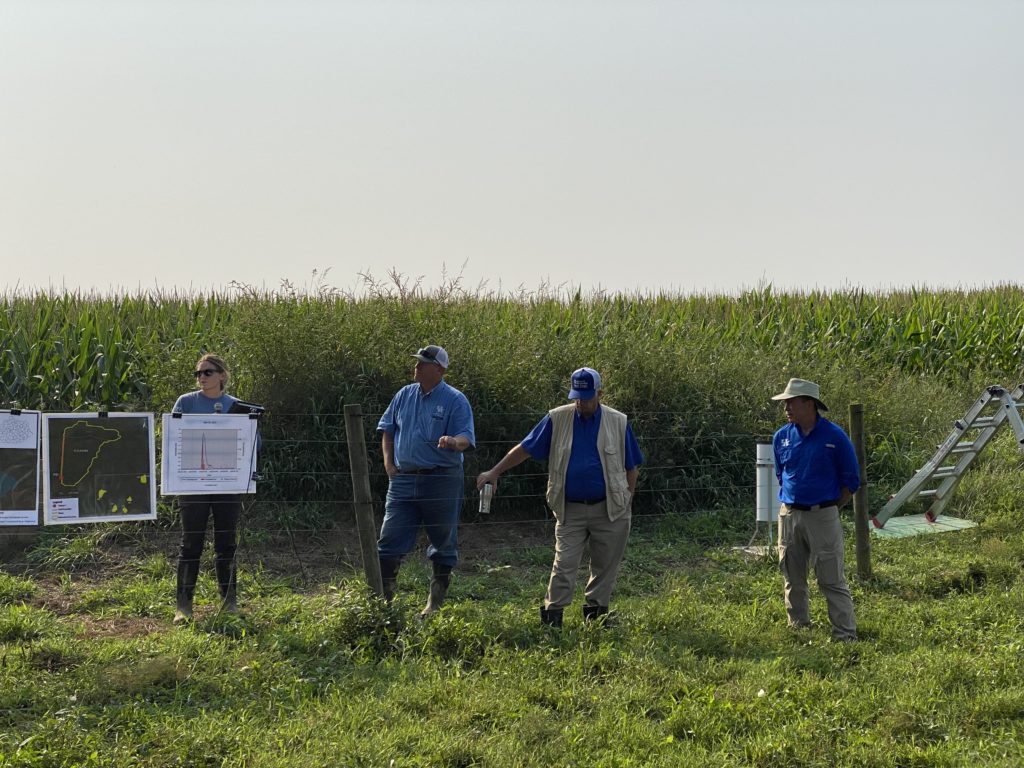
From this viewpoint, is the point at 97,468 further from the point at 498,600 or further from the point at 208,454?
the point at 498,600

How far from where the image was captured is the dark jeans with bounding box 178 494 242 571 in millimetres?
7602

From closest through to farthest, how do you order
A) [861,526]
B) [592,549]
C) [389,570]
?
1. [592,549]
2. [389,570]
3. [861,526]

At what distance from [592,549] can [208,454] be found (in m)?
2.83

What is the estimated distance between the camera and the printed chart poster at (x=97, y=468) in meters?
7.11

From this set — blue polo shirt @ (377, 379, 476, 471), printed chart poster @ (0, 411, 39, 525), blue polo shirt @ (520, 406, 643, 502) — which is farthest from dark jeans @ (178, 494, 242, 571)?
blue polo shirt @ (520, 406, 643, 502)

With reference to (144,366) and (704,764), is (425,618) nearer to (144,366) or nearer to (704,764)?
(704,764)

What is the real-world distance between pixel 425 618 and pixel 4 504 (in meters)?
2.88

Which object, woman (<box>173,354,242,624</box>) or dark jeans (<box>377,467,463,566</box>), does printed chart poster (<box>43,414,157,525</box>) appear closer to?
woman (<box>173,354,242,624</box>)

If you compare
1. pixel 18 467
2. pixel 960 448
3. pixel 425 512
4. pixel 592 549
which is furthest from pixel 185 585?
pixel 960 448

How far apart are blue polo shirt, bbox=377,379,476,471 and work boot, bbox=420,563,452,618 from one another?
809 mm


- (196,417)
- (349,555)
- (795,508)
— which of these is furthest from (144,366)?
(795,508)

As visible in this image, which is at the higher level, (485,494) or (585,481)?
(585,481)

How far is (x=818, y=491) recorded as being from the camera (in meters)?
7.51

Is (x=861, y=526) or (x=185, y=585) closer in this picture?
(x=185, y=585)
